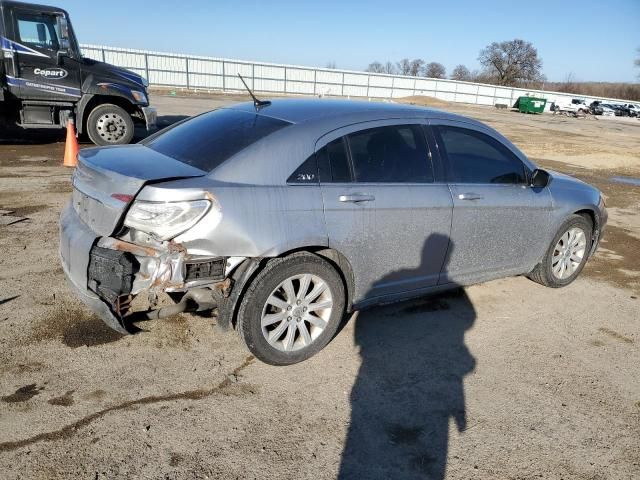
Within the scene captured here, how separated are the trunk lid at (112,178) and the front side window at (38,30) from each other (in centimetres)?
852

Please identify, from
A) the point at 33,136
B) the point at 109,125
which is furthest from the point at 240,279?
the point at 33,136

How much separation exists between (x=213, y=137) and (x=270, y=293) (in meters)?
1.22

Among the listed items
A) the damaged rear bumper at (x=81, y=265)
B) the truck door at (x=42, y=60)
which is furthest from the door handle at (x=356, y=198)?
the truck door at (x=42, y=60)

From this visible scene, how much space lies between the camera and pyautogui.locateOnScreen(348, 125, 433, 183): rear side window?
3512 mm

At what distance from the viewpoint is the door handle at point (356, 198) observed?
335 cm

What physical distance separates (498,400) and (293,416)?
1.31m

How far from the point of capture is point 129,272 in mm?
2941

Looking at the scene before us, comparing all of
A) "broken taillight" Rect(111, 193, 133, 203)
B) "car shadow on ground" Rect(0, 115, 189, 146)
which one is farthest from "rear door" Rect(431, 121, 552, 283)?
"car shadow on ground" Rect(0, 115, 189, 146)

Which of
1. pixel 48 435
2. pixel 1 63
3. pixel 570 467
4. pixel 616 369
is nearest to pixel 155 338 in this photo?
pixel 48 435

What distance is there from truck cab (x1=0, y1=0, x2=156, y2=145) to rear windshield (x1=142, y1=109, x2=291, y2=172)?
309 inches

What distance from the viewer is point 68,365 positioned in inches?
126

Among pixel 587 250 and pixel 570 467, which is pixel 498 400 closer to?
pixel 570 467

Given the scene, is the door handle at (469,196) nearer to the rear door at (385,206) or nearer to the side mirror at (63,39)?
the rear door at (385,206)

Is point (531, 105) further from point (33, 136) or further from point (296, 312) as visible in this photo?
point (296, 312)
